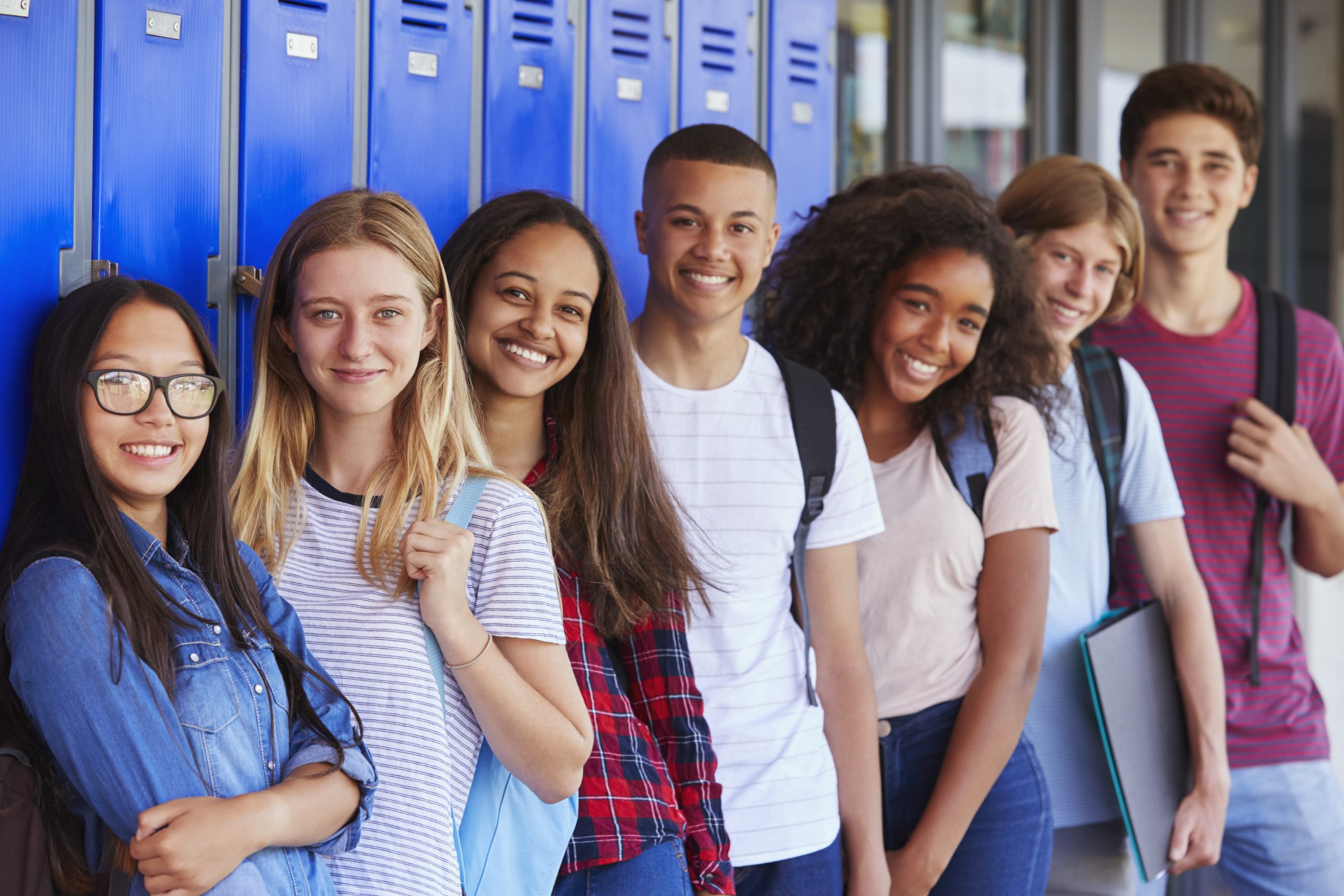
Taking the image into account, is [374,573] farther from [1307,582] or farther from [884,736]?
[1307,582]

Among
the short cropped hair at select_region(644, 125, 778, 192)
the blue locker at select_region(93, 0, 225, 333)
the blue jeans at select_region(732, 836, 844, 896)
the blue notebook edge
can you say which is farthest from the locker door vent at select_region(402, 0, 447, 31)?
the blue notebook edge

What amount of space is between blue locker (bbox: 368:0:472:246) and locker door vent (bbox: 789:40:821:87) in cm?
99

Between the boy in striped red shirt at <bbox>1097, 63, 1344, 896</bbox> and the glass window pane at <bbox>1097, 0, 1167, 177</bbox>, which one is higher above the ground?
the glass window pane at <bbox>1097, 0, 1167, 177</bbox>

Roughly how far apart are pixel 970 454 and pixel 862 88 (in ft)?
7.77

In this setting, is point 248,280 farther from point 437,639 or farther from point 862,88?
point 862,88

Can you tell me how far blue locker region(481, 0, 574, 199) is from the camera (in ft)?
8.40

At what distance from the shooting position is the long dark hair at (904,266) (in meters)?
2.64

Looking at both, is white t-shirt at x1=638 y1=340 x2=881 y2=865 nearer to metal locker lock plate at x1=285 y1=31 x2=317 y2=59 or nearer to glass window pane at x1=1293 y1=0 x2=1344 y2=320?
metal locker lock plate at x1=285 y1=31 x2=317 y2=59

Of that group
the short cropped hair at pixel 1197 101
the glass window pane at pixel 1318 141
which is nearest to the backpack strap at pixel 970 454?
the short cropped hair at pixel 1197 101

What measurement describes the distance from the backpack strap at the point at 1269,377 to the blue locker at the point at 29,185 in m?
2.62

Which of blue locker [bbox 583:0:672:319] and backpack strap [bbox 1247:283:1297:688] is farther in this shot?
backpack strap [bbox 1247:283:1297:688]

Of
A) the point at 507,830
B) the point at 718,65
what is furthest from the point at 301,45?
the point at 507,830

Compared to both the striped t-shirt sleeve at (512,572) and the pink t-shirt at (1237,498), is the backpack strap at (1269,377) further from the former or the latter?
the striped t-shirt sleeve at (512,572)

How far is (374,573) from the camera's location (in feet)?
5.74
